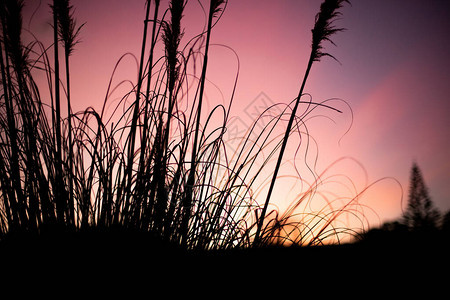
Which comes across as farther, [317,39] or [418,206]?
[418,206]

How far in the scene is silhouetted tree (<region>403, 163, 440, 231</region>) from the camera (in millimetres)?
1975

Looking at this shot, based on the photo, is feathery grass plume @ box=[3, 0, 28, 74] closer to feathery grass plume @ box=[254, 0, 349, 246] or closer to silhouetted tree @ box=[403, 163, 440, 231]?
feathery grass plume @ box=[254, 0, 349, 246]

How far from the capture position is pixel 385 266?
1.04m

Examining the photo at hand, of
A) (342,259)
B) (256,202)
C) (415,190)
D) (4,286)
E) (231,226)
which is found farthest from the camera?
(415,190)

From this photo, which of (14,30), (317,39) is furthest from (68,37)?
(317,39)

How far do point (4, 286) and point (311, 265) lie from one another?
3.79 ft

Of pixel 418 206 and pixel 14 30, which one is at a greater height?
pixel 14 30

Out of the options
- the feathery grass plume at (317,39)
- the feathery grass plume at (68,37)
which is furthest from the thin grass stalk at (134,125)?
the feathery grass plume at (317,39)

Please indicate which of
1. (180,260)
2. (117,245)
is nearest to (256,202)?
(180,260)

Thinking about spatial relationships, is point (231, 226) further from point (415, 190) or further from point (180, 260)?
point (415, 190)

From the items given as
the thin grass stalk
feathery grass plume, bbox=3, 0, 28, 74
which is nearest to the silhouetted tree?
the thin grass stalk

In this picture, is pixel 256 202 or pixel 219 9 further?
pixel 256 202

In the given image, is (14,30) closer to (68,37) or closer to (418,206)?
(68,37)

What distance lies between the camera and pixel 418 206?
82.6 inches
